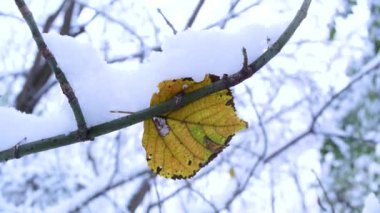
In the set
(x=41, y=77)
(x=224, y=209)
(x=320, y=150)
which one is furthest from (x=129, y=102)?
(x=41, y=77)

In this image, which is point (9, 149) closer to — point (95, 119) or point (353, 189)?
point (95, 119)

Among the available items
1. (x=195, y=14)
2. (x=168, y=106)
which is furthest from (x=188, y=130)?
(x=195, y=14)

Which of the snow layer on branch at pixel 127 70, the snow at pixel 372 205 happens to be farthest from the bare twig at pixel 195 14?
the snow layer on branch at pixel 127 70

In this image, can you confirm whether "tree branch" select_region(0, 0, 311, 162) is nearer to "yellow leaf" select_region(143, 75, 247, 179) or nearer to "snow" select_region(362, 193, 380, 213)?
"yellow leaf" select_region(143, 75, 247, 179)

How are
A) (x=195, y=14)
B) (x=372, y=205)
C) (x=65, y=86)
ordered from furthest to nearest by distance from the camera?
(x=195, y=14)
(x=372, y=205)
(x=65, y=86)

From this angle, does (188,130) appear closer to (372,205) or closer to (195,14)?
(372,205)

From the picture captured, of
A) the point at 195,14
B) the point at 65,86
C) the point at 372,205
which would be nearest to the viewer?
the point at 65,86

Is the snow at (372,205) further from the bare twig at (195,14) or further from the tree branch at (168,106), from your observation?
the bare twig at (195,14)
